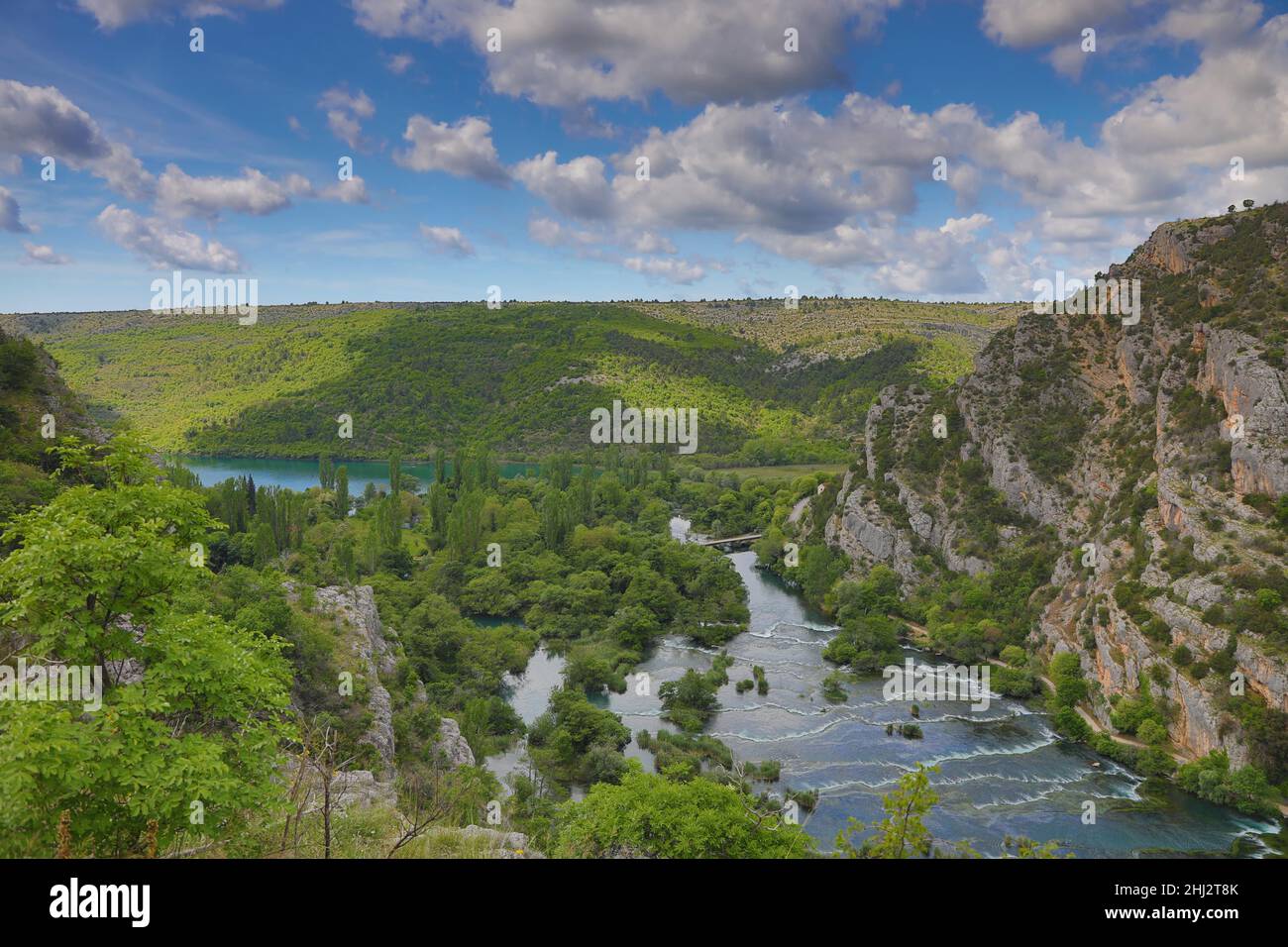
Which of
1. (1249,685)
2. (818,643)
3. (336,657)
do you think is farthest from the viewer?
(818,643)

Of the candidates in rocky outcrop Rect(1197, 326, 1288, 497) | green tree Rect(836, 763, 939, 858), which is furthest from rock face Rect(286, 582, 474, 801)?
rocky outcrop Rect(1197, 326, 1288, 497)

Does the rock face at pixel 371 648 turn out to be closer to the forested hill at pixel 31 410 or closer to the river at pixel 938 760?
the river at pixel 938 760

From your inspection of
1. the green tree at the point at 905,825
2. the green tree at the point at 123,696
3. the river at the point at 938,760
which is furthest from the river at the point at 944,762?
the green tree at the point at 123,696

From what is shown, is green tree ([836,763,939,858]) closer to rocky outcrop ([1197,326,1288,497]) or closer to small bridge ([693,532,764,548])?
rocky outcrop ([1197,326,1288,497])

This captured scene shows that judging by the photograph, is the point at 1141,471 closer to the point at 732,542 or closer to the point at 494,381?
the point at 732,542
